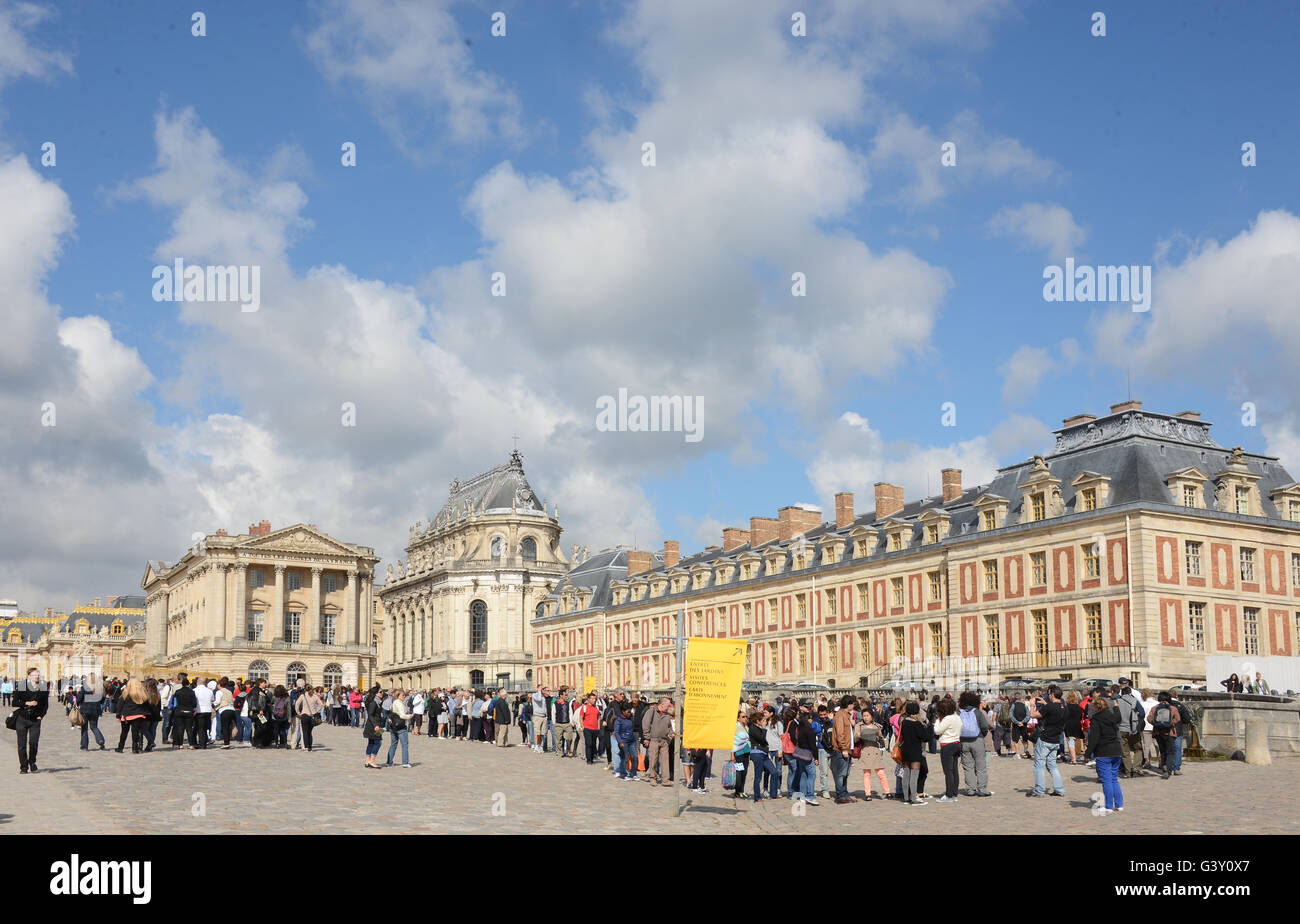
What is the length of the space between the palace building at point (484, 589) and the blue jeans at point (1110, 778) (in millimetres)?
86831

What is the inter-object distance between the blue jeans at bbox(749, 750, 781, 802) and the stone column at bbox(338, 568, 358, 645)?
9998 centimetres

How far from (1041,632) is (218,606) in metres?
79.2

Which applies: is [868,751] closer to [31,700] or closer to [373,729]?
[373,729]

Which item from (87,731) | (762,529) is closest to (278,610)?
(762,529)

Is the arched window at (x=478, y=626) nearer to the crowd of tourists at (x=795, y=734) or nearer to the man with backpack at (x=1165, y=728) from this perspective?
the crowd of tourists at (x=795, y=734)

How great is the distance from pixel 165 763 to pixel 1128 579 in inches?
1384

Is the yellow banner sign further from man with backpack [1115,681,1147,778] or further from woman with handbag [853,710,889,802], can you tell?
man with backpack [1115,681,1147,778]

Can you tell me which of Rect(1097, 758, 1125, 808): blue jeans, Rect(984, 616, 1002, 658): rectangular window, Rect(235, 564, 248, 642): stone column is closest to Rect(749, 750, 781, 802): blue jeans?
Rect(1097, 758, 1125, 808): blue jeans

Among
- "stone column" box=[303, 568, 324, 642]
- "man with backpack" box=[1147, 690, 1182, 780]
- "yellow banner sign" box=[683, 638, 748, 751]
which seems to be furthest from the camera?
"stone column" box=[303, 568, 324, 642]

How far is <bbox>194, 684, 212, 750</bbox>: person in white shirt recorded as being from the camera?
3173cm

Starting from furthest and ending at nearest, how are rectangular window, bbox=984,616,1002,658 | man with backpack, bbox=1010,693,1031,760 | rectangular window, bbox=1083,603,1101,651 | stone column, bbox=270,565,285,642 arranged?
stone column, bbox=270,565,285,642
rectangular window, bbox=984,616,1002,658
rectangular window, bbox=1083,603,1101,651
man with backpack, bbox=1010,693,1031,760

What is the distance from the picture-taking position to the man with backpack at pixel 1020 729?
33.4 meters
